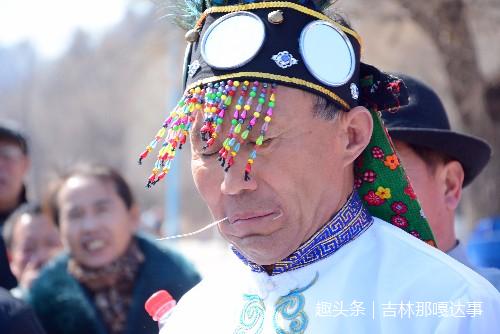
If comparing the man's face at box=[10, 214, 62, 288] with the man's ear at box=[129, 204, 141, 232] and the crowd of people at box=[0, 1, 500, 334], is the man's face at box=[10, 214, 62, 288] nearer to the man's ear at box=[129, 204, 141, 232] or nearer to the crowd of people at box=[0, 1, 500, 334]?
the man's ear at box=[129, 204, 141, 232]

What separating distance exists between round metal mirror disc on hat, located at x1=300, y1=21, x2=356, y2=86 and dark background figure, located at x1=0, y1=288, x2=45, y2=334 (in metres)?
1.23

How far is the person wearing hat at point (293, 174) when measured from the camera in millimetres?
1782

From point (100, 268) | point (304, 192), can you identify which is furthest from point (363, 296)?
point (100, 268)

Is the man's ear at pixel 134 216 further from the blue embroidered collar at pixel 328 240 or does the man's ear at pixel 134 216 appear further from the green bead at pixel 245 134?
the green bead at pixel 245 134

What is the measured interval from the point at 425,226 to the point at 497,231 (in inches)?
192

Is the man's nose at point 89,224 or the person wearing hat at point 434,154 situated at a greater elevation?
the person wearing hat at point 434,154

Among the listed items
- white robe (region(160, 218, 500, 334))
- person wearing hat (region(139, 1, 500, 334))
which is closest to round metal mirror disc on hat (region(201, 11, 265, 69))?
person wearing hat (region(139, 1, 500, 334))

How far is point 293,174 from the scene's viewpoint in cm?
182

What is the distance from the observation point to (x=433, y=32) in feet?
26.9

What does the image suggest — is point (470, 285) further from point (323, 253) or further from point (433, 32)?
point (433, 32)

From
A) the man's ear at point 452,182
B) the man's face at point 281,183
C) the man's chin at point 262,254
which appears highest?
the man's face at point 281,183

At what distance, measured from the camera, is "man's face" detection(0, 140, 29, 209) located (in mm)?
4953

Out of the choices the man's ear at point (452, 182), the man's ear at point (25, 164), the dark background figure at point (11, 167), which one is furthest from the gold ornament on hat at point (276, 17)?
the man's ear at point (25, 164)

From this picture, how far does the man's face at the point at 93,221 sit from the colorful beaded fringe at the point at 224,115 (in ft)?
6.53
